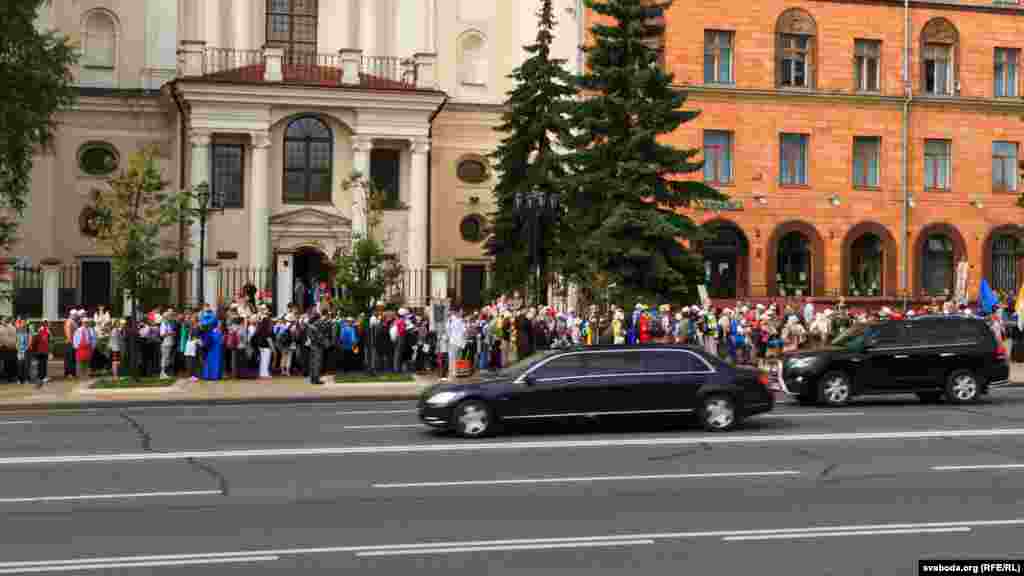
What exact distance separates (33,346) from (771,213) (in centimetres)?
2985

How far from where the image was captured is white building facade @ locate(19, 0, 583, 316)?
141ft

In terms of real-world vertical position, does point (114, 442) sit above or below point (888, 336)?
below

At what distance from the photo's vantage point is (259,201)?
43031mm

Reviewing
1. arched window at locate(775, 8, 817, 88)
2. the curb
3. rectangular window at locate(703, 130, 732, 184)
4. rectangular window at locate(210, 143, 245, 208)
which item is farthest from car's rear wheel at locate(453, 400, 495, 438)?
arched window at locate(775, 8, 817, 88)

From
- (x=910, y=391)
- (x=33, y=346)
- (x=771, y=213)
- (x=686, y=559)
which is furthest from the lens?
(x=771, y=213)

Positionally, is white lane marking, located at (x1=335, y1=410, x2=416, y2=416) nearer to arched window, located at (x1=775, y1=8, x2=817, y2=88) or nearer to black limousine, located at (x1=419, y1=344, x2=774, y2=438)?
black limousine, located at (x1=419, y1=344, x2=774, y2=438)

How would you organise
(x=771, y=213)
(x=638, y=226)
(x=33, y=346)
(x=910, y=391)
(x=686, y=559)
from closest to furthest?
(x=686, y=559) < (x=910, y=391) < (x=33, y=346) < (x=638, y=226) < (x=771, y=213)

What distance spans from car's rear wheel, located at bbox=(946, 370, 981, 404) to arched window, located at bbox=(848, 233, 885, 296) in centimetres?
2670

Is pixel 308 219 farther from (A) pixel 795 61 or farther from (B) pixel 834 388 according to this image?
(B) pixel 834 388

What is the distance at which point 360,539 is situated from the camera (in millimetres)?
10562

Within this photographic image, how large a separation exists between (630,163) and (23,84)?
55.7ft

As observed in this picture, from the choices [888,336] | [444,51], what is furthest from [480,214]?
[888,336]

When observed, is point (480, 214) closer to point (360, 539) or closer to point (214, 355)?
point (214, 355)

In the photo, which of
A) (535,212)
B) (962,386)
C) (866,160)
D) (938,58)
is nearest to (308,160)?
(535,212)
